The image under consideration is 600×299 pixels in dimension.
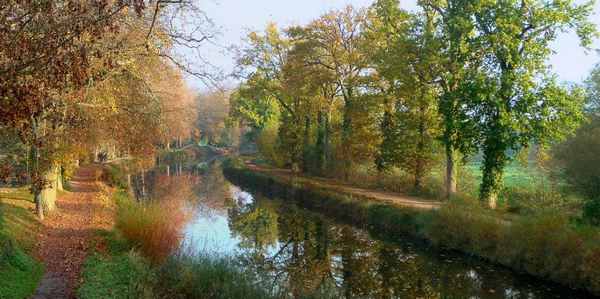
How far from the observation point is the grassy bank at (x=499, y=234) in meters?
12.3

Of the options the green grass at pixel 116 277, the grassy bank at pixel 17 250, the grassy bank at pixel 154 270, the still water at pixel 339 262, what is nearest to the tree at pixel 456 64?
the still water at pixel 339 262

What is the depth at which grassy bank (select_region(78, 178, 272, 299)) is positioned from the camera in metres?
9.33

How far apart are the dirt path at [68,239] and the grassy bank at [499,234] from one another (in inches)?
443

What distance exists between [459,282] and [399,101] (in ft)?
50.4

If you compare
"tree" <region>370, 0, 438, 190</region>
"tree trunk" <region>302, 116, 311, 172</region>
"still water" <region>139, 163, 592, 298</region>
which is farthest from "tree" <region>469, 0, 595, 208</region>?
"tree trunk" <region>302, 116, 311, 172</region>

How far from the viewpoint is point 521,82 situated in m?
18.3

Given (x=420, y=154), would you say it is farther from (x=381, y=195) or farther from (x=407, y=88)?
(x=407, y=88)

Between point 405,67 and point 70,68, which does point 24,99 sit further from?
point 405,67

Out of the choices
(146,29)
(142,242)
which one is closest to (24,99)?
(142,242)

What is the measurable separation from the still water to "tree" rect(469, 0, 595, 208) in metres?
6.13

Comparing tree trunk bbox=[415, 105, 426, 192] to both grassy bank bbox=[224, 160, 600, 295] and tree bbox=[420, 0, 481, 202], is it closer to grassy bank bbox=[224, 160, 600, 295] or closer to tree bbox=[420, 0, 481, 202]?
tree bbox=[420, 0, 481, 202]

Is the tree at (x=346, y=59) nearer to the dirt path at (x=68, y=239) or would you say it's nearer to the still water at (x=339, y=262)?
the still water at (x=339, y=262)

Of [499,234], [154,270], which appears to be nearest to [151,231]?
[154,270]

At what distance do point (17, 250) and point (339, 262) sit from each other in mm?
9189
